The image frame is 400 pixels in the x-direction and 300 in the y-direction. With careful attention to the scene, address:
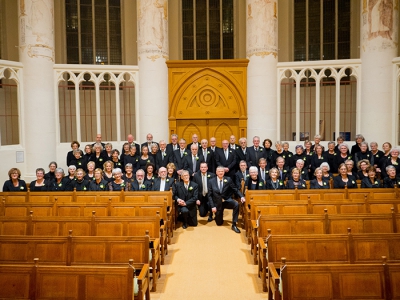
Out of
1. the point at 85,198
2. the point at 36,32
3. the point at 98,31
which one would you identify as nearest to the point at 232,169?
the point at 85,198

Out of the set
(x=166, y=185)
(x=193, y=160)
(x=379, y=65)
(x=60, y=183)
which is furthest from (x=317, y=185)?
(x=60, y=183)

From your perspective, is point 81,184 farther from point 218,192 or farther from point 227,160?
point 227,160

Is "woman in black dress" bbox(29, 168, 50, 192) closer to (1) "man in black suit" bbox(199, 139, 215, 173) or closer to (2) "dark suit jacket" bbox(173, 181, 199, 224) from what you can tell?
(2) "dark suit jacket" bbox(173, 181, 199, 224)

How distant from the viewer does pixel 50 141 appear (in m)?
10.2

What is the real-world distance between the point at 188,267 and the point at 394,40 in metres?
7.84

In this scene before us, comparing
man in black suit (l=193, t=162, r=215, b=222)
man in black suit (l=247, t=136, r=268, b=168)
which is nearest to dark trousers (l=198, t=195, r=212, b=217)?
man in black suit (l=193, t=162, r=215, b=222)

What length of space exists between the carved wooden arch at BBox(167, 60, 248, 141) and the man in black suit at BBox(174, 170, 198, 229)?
344 centimetres

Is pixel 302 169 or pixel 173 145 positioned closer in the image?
pixel 302 169

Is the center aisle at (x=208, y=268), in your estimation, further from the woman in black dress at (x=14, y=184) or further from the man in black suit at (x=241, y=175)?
the woman in black dress at (x=14, y=184)

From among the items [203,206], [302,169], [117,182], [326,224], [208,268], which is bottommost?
[208,268]

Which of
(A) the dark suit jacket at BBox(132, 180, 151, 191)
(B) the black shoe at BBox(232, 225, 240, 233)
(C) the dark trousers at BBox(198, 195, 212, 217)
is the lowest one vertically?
(B) the black shoe at BBox(232, 225, 240, 233)

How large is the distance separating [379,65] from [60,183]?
8.01 meters

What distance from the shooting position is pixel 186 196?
7.71 meters

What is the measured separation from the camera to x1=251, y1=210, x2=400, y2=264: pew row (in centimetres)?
540
